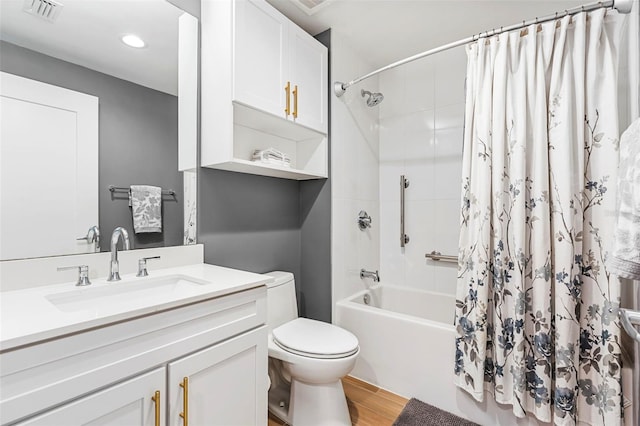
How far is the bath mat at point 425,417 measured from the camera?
1.55m

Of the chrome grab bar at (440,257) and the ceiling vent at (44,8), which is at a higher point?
the ceiling vent at (44,8)

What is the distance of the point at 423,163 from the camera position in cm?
242

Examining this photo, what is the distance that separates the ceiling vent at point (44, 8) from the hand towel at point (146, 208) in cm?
70

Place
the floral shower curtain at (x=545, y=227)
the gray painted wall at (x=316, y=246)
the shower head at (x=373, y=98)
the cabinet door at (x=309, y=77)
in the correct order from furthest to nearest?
1. the shower head at (x=373, y=98)
2. the gray painted wall at (x=316, y=246)
3. the cabinet door at (x=309, y=77)
4. the floral shower curtain at (x=545, y=227)

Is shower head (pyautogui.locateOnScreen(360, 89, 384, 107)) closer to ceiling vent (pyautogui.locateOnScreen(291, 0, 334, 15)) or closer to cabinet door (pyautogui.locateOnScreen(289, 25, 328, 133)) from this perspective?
cabinet door (pyautogui.locateOnScreen(289, 25, 328, 133))

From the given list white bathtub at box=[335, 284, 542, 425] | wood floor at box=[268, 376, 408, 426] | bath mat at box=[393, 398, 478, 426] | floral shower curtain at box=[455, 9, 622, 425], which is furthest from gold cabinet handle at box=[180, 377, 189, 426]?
floral shower curtain at box=[455, 9, 622, 425]

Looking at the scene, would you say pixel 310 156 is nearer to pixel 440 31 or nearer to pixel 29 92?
pixel 440 31

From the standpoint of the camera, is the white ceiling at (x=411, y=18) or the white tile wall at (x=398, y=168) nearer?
the white ceiling at (x=411, y=18)

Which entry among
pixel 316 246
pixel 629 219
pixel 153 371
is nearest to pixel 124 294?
pixel 153 371

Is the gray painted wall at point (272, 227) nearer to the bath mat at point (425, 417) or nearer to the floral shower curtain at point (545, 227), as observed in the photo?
the bath mat at point (425, 417)

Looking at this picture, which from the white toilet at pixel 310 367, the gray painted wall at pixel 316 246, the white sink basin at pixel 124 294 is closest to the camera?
the white sink basin at pixel 124 294

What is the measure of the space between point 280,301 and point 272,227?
52 cm

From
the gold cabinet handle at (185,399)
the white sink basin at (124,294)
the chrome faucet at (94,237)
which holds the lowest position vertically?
the gold cabinet handle at (185,399)

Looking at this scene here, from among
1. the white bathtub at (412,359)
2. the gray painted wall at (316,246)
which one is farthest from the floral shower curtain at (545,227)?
the gray painted wall at (316,246)
